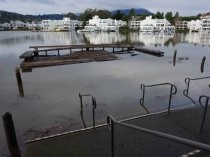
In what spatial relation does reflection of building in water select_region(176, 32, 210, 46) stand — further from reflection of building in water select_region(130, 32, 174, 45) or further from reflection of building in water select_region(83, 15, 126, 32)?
reflection of building in water select_region(83, 15, 126, 32)

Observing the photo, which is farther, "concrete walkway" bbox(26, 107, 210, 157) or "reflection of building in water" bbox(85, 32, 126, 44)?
"reflection of building in water" bbox(85, 32, 126, 44)

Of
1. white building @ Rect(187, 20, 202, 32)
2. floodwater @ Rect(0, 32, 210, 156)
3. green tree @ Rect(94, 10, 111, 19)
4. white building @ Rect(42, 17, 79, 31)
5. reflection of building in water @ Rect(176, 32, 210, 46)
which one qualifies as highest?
green tree @ Rect(94, 10, 111, 19)

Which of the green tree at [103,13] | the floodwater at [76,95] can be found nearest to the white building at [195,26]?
the green tree at [103,13]

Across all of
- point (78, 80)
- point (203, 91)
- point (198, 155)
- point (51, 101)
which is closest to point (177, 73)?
point (203, 91)

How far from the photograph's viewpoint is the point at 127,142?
566 cm

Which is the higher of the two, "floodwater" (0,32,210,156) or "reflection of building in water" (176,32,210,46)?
"reflection of building in water" (176,32,210,46)

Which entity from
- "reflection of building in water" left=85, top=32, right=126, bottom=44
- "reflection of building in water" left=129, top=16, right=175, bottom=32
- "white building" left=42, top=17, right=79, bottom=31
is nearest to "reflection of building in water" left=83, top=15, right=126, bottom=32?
"reflection of building in water" left=129, top=16, right=175, bottom=32

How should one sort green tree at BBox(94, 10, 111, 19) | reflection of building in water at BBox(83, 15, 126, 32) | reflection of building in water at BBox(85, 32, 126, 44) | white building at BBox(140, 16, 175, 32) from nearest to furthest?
reflection of building in water at BBox(85, 32, 126, 44) → white building at BBox(140, 16, 175, 32) → reflection of building in water at BBox(83, 15, 126, 32) → green tree at BBox(94, 10, 111, 19)

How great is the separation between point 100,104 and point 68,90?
131 inches

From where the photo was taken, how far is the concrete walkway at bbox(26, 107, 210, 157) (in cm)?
521

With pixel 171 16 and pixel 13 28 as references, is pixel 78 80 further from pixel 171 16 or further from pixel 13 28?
pixel 13 28

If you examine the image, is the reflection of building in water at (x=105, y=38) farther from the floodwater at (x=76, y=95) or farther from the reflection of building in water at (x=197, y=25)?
the reflection of building in water at (x=197, y=25)

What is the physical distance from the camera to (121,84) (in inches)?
562

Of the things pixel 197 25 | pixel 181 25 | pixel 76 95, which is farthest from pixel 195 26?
pixel 76 95
